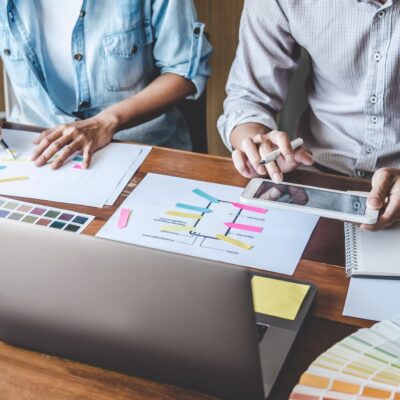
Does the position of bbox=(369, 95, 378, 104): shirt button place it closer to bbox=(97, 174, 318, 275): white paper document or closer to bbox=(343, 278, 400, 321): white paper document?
bbox=(97, 174, 318, 275): white paper document

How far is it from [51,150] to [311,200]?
1.73ft

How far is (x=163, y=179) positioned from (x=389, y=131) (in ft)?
1.62

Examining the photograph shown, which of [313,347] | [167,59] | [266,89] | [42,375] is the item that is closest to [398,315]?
[313,347]

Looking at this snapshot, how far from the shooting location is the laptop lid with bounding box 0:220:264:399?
0.61m

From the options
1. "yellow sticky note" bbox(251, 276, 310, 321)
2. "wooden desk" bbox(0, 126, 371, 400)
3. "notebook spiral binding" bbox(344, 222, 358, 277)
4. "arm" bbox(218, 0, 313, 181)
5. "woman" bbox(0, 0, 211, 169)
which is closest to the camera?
"wooden desk" bbox(0, 126, 371, 400)

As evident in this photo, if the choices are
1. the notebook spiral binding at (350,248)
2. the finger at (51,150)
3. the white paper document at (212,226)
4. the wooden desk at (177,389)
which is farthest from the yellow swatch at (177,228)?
the finger at (51,150)

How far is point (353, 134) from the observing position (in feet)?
4.54

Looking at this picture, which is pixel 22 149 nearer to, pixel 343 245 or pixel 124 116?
pixel 124 116

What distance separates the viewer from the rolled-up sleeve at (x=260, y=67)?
136 cm

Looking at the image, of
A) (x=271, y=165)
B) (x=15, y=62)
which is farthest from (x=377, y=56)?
(x=15, y=62)

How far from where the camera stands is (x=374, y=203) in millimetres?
978

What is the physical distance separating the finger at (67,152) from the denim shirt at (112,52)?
0.31m

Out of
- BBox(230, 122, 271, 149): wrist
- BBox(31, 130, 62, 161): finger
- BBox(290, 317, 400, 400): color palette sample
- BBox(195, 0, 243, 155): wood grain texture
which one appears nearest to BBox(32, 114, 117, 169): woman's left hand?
BBox(31, 130, 62, 161): finger

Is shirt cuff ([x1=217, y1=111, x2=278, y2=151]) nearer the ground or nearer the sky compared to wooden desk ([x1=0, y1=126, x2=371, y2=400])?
nearer the ground
